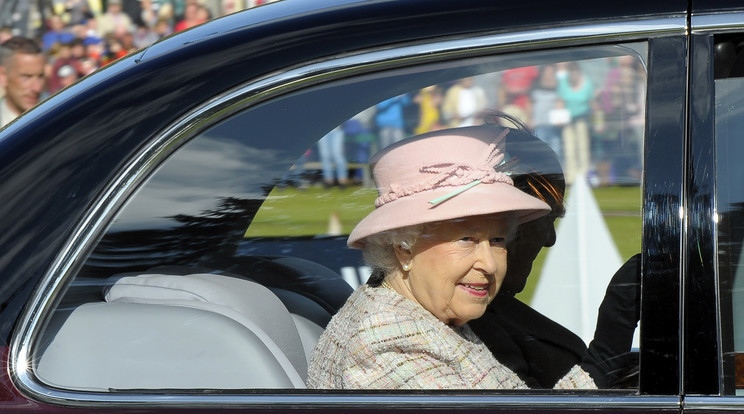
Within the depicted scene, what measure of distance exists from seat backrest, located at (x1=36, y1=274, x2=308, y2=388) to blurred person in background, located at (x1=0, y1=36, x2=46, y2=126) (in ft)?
13.1

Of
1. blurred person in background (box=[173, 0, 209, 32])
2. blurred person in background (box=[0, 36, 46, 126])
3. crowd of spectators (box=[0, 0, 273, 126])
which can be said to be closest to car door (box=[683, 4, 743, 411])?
blurred person in background (box=[0, 36, 46, 126])

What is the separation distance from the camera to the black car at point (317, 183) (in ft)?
4.43

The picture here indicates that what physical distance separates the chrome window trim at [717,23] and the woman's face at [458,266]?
444 mm

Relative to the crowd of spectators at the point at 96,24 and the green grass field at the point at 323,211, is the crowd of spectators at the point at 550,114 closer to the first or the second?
the green grass field at the point at 323,211

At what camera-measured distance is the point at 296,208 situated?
155cm

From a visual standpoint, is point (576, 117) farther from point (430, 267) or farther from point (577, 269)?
point (430, 267)

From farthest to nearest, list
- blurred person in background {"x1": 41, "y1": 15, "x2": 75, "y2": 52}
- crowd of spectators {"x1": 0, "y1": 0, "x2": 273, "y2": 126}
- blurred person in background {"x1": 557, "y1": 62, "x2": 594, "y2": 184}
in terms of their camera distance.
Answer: blurred person in background {"x1": 41, "y1": 15, "x2": 75, "y2": 52}, crowd of spectators {"x1": 0, "y1": 0, "x2": 273, "y2": 126}, blurred person in background {"x1": 557, "y1": 62, "x2": 594, "y2": 184}

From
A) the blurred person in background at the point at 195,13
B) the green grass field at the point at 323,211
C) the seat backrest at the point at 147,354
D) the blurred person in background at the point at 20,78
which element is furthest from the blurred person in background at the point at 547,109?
the blurred person in background at the point at 195,13

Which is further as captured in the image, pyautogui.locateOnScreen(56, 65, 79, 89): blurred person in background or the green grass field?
pyautogui.locateOnScreen(56, 65, 79, 89): blurred person in background

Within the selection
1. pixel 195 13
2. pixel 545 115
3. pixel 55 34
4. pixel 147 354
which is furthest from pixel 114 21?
pixel 545 115

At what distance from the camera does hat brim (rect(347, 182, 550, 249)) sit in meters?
1.57

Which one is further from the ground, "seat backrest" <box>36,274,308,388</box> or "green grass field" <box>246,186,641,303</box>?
"green grass field" <box>246,186,641,303</box>

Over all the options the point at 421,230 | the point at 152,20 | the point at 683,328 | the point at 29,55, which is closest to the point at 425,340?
the point at 421,230

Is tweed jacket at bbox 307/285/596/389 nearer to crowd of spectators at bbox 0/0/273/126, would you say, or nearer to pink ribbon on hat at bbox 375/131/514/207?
pink ribbon on hat at bbox 375/131/514/207
